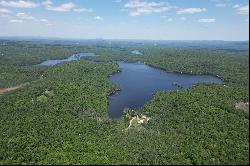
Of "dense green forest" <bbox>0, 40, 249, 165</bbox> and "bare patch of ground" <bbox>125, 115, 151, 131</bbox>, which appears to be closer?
"dense green forest" <bbox>0, 40, 249, 165</bbox>

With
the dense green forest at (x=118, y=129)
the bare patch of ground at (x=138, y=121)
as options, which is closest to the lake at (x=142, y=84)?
the dense green forest at (x=118, y=129)

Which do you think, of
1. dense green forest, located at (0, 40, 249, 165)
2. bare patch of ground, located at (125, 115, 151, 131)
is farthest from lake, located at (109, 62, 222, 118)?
bare patch of ground, located at (125, 115, 151, 131)

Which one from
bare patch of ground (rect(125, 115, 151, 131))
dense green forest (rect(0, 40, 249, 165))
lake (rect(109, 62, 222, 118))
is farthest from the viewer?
lake (rect(109, 62, 222, 118))

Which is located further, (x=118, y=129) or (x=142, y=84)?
(x=142, y=84)

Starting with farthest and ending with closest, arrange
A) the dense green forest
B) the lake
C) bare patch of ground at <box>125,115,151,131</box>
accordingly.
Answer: the lake → bare patch of ground at <box>125,115,151,131</box> → the dense green forest

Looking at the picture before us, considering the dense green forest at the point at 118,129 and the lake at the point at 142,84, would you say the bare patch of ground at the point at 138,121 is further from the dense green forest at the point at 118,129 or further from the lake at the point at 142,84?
the lake at the point at 142,84

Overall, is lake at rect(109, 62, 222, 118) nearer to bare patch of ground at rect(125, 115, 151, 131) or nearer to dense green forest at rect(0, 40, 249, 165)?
dense green forest at rect(0, 40, 249, 165)

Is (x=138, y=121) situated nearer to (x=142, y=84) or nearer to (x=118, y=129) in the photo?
(x=118, y=129)

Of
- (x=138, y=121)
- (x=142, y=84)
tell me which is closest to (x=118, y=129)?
(x=138, y=121)

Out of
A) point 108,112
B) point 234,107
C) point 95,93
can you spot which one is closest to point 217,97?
point 234,107
